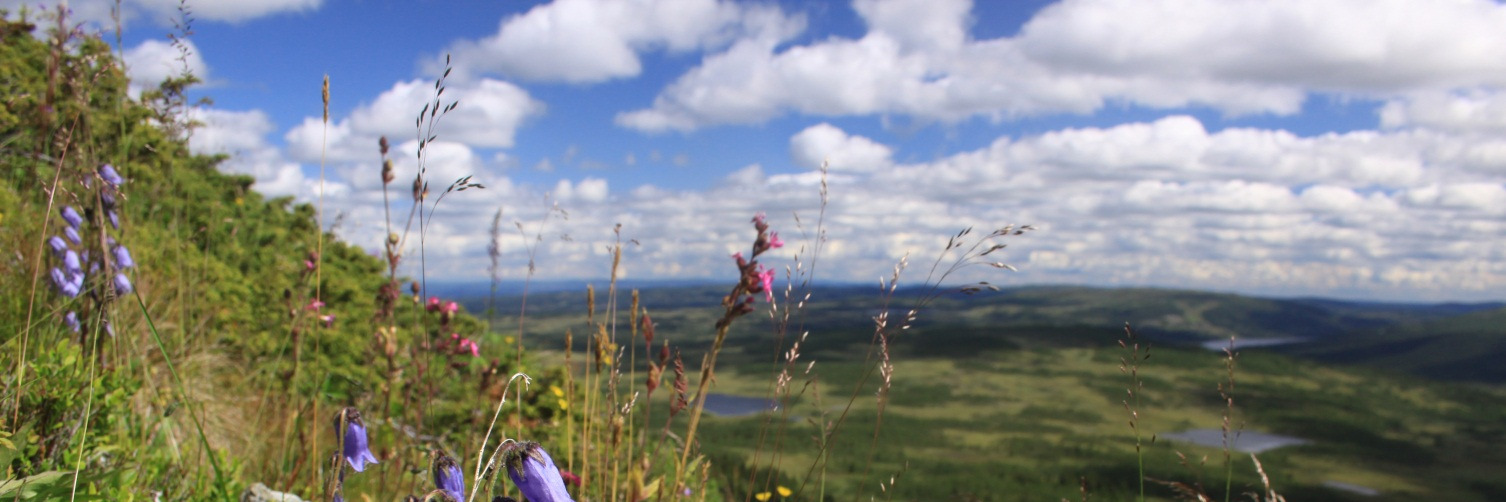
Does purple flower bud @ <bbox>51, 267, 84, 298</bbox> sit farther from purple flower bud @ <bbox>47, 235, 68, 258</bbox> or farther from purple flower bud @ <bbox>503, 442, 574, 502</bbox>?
purple flower bud @ <bbox>503, 442, 574, 502</bbox>

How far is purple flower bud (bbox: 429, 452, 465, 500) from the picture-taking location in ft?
4.26

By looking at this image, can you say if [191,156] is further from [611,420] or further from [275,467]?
[611,420]

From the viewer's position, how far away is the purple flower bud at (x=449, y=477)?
1.30 m

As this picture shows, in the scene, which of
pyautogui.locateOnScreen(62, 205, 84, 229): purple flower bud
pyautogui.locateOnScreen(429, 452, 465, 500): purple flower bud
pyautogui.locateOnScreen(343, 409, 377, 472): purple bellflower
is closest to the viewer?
pyautogui.locateOnScreen(429, 452, 465, 500): purple flower bud

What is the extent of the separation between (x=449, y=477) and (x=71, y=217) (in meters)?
2.93

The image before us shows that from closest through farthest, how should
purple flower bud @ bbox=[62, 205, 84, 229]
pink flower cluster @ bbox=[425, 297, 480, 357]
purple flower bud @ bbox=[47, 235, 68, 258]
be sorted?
1. purple flower bud @ bbox=[47, 235, 68, 258]
2. purple flower bud @ bbox=[62, 205, 84, 229]
3. pink flower cluster @ bbox=[425, 297, 480, 357]

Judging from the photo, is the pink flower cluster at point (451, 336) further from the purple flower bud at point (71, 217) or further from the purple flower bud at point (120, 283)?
the purple flower bud at point (71, 217)

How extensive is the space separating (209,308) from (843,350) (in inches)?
5373

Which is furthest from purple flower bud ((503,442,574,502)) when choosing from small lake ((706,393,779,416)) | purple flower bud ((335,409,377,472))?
small lake ((706,393,779,416))

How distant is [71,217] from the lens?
323cm

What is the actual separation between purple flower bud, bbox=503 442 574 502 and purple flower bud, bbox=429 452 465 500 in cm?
15

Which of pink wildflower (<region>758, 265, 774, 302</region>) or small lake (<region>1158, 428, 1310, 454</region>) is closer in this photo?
pink wildflower (<region>758, 265, 774, 302</region>)

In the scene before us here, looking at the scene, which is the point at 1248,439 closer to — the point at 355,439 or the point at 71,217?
the point at 71,217

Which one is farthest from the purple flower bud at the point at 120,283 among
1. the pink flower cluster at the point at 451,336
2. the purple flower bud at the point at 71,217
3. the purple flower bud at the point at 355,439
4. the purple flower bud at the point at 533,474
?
the purple flower bud at the point at 533,474
